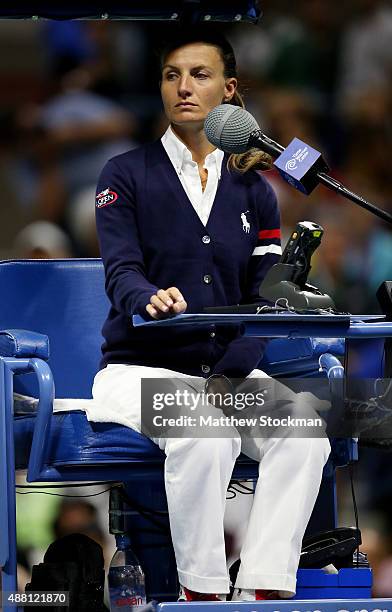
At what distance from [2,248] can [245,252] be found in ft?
9.27

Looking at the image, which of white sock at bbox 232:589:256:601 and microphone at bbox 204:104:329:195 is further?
white sock at bbox 232:589:256:601

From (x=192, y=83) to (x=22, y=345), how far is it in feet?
2.61

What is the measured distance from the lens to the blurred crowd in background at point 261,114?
573 cm

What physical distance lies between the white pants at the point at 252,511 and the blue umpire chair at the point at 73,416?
0.19 meters

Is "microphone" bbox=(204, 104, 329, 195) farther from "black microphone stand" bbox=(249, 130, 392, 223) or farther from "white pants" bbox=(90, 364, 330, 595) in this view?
"white pants" bbox=(90, 364, 330, 595)

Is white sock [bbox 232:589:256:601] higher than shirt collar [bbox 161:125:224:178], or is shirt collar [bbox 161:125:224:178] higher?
shirt collar [bbox 161:125:224:178]

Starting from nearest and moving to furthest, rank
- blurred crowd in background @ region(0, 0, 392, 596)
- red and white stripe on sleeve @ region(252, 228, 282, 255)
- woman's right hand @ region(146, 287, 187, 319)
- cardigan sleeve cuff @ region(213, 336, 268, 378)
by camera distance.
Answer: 1. woman's right hand @ region(146, 287, 187, 319)
2. cardigan sleeve cuff @ region(213, 336, 268, 378)
3. red and white stripe on sleeve @ region(252, 228, 282, 255)
4. blurred crowd in background @ region(0, 0, 392, 596)

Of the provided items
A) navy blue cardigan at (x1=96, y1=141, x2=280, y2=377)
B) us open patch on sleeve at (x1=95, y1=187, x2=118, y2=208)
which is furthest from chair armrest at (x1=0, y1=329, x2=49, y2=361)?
us open patch on sleeve at (x1=95, y1=187, x2=118, y2=208)

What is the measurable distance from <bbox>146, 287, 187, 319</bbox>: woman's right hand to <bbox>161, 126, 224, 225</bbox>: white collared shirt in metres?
0.55

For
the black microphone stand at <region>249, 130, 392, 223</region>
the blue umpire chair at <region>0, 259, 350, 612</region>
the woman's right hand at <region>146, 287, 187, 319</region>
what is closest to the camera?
the black microphone stand at <region>249, 130, 392, 223</region>

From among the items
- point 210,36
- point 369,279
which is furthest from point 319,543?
point 369,279

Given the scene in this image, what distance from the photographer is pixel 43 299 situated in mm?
3957

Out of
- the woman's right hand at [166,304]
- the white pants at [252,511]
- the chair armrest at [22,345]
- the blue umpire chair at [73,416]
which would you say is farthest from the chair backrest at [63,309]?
the woman's right hand at [166,304]

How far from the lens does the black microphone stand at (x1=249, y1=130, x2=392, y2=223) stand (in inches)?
116
